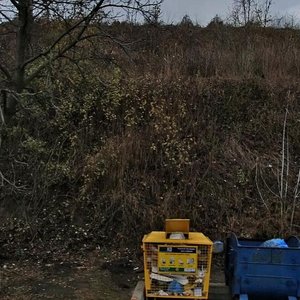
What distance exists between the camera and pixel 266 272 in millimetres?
5109

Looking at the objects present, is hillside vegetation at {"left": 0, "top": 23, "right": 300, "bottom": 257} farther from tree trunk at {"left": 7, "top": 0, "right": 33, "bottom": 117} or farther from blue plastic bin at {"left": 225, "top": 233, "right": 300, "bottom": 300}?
blue plastic bin at {"left": 225, "top": 233, "right": 300, "bottom": 300}

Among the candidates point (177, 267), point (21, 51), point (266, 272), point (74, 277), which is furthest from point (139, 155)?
point (266, 272)

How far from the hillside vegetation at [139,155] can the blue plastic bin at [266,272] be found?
2.39 m

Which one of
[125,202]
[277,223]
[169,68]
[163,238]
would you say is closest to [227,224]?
[277,223]

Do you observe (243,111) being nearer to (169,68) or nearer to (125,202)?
(169,68)

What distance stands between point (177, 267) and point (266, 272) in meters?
1.01

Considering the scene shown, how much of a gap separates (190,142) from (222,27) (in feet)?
22.6

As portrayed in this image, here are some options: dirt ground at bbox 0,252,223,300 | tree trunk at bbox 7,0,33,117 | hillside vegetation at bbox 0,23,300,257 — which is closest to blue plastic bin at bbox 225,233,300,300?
dirt ground at bbox 0,252,223,300

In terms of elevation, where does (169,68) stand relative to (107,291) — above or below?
above

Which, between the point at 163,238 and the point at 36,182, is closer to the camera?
the point at 163,238

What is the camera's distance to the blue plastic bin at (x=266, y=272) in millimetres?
5062

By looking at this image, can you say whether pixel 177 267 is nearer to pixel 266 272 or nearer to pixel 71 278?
pixel 266 272

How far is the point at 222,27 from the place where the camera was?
14438 millimetres

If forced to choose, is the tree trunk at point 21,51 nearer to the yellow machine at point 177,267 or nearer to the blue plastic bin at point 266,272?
the yellow machine at point 177,267
